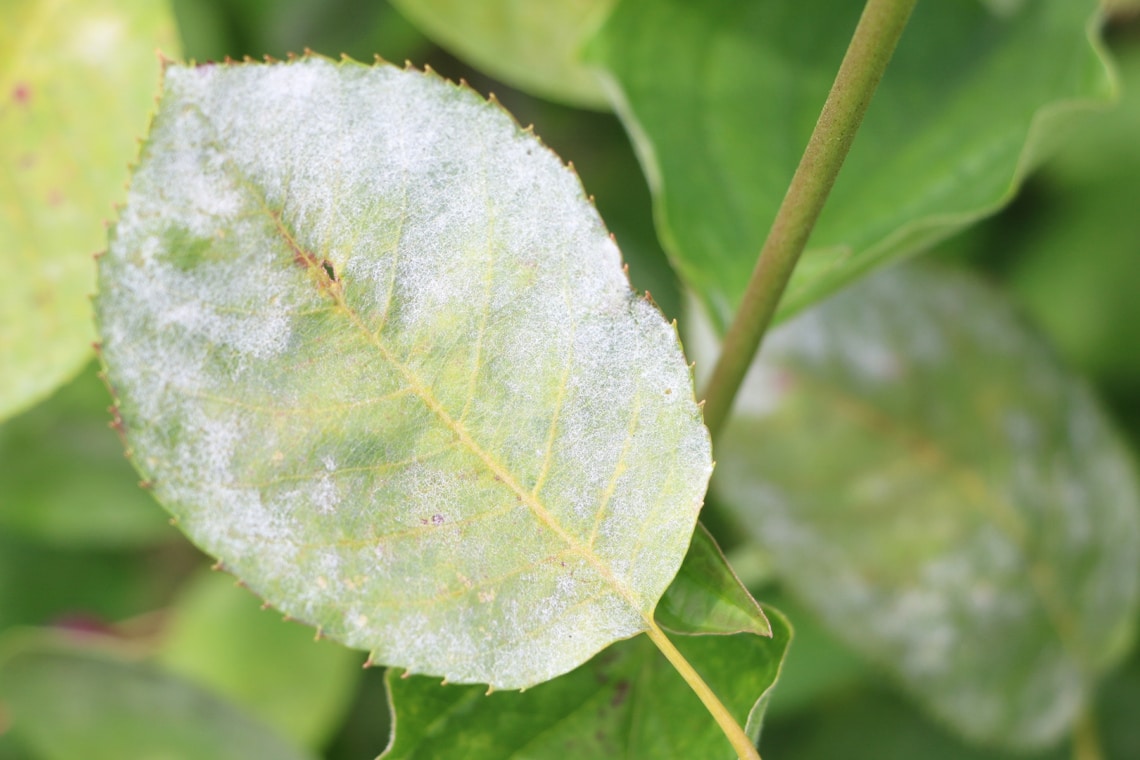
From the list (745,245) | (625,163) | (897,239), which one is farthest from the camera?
(625,163)

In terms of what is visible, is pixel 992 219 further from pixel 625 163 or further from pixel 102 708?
pixel 102 708

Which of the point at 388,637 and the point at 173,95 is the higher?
the point at 173,95

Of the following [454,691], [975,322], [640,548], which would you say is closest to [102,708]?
[454,691]

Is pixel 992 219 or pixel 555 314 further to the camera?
pixel 992 219

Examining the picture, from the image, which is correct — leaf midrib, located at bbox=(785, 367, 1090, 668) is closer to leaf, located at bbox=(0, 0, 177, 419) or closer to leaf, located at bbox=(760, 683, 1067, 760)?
leaf, located at bbox=(760, 683, 1067, 760)

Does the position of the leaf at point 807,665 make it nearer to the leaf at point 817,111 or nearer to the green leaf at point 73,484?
the leaf at point 817,111

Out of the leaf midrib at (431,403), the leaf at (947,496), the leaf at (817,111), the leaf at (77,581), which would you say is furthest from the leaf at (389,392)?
the leaf at (77,581)

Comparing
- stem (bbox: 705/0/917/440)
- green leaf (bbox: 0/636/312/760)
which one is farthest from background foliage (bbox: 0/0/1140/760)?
stem (bbox: 705/0/917/440)
